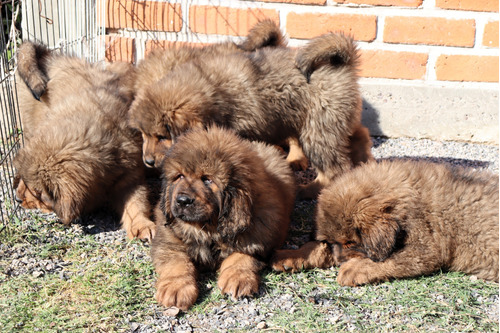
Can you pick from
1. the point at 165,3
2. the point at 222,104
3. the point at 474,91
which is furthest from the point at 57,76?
the point at 474,91

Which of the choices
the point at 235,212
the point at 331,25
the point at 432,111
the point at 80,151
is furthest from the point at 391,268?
the point at 331,25

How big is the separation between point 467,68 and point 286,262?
282 cm

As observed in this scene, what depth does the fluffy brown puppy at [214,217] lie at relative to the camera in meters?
2.69

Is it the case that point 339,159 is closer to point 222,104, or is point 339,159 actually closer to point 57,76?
point 222,104

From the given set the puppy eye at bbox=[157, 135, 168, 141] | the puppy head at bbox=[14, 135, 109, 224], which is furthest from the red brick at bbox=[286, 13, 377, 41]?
the puppy head at bbox=[14, 135, 109, 224]

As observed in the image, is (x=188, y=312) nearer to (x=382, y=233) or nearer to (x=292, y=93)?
(x=382, y=233)

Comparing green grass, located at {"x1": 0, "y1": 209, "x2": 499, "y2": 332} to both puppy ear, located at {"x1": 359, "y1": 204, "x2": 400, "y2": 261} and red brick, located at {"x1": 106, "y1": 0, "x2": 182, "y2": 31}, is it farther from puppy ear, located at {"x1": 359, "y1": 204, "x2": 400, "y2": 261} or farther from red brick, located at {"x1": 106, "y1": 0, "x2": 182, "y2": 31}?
red brick, located at {"x1": 106, "y1": 0, "x2": 182, "y2": 31}

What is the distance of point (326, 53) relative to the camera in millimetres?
3672

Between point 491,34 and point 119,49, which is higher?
point 491,34

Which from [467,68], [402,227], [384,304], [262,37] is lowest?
[384,304]

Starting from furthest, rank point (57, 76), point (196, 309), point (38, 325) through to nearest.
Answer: point (57, 76), point (196, 309), point (38, 325)

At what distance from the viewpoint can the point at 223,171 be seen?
269cm

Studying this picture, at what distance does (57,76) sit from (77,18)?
0.87 meters

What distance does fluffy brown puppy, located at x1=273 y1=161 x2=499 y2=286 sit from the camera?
111 inches
